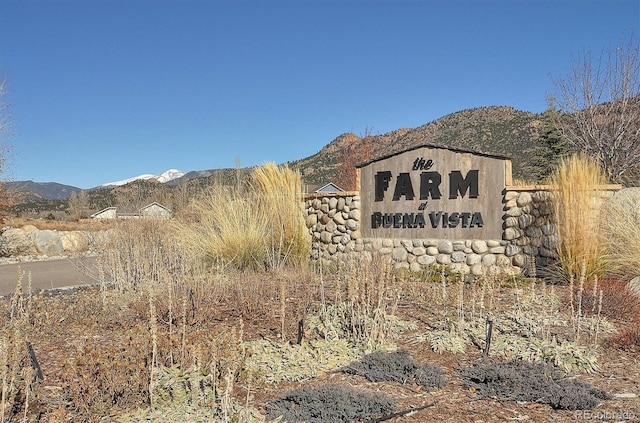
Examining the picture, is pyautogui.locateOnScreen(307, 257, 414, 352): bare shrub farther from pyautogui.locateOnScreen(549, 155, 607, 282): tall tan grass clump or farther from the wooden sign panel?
the wooden sign panel

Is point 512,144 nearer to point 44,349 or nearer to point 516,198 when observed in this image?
point 516,198

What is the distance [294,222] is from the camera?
1040cm

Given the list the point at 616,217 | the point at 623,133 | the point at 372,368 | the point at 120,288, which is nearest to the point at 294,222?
the point at 120,288

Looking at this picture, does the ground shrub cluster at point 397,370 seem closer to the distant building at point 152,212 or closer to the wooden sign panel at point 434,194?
the wooden sign panel at point 434,194

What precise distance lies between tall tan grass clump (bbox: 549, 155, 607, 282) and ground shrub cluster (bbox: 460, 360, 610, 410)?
13.6 feet

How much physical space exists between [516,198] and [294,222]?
170 inches

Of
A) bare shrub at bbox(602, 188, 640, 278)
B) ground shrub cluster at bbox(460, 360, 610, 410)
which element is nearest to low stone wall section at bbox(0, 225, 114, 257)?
bare shrub at bbox(602, 188, 640, 278)

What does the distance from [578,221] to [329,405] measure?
618cm

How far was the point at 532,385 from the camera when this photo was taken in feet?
12.2

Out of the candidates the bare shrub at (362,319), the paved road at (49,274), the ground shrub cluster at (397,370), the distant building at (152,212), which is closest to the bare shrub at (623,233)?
the bare shrub at (362,319)

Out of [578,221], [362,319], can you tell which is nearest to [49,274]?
[362,319]

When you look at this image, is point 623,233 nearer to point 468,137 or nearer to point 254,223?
point 254,223

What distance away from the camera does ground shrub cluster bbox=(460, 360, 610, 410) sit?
3467mm

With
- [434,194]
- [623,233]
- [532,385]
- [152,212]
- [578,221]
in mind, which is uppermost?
[434,194]
